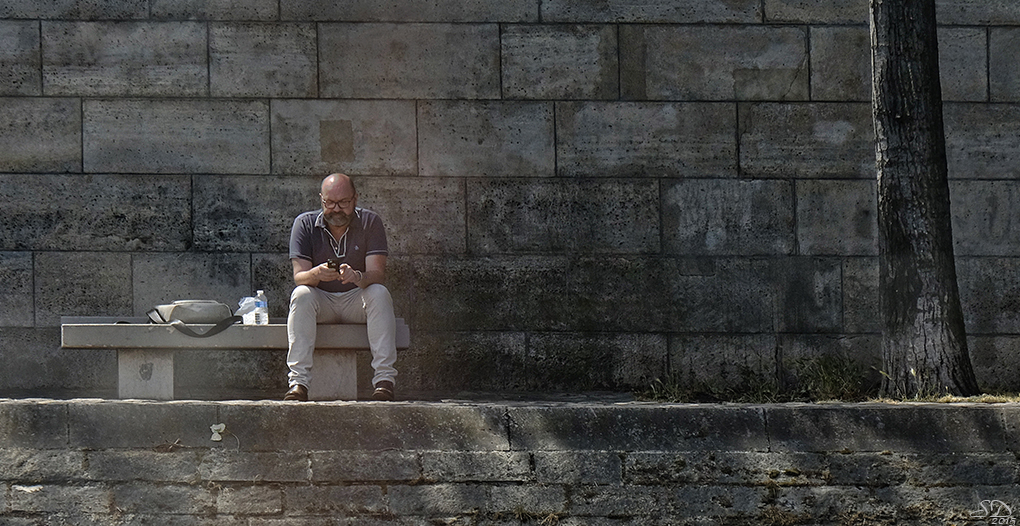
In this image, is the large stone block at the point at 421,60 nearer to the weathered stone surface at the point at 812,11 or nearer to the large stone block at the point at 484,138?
the large stone block at the point at 484,138

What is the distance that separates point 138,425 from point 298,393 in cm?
96

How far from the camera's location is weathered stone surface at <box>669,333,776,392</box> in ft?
27.3

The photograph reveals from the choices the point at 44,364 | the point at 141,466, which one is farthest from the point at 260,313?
the point at 44,364

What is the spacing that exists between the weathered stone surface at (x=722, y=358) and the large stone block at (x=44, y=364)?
14.4 ft

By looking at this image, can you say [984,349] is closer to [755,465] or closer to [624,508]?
[755,465]

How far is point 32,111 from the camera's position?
8.20 metres

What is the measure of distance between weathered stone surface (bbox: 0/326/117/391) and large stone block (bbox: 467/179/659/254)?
3.07 metres

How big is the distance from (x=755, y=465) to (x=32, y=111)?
6.08 m

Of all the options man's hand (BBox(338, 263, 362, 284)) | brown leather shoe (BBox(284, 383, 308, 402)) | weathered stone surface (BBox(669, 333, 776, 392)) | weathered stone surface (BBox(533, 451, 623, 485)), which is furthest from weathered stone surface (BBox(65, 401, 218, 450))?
weathered stone surface (BBox(669, 333, 776, 392))

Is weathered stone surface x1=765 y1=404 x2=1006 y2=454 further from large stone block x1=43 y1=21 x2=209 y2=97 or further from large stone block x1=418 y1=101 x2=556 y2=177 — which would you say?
large stone block x1=43 y1=21 x2=209 y2=97

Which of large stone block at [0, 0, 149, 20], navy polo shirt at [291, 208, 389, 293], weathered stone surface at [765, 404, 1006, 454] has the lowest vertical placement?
weathered stone surface at [765, 404, 1006, 454]

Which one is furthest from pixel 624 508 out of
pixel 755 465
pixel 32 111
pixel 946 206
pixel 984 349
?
pixel 32 111

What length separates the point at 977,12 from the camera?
852cm

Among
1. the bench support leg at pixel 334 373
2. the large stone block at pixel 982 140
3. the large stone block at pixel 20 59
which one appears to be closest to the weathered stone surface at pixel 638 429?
the bench support leg at pixel 334 373
